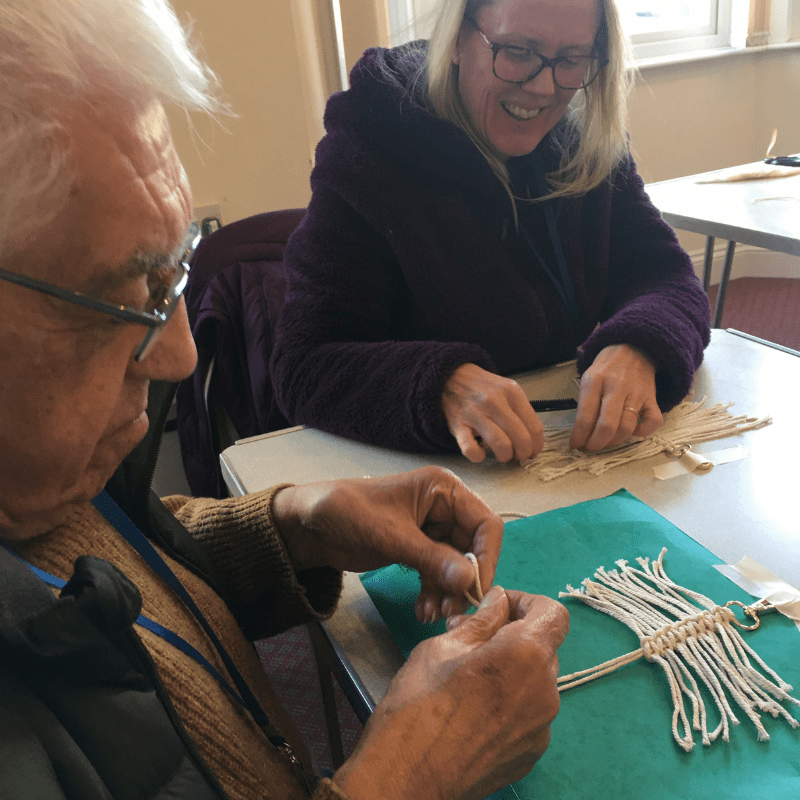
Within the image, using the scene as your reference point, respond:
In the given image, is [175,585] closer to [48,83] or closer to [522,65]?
[48,83]

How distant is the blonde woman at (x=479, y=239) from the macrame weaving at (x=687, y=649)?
36 cm

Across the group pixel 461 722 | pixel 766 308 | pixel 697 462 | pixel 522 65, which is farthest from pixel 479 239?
pixel 766 308

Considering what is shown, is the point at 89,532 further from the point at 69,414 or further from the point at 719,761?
the point at 719,761

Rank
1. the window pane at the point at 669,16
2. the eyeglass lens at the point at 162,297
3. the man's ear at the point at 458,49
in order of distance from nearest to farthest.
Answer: the eyeglass lens at the point at 162,297, the man's ear at the point at 458,49, the window pane at the point at 669,16

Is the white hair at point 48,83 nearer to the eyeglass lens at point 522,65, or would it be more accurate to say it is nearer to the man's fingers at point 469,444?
the man's fingers at point 469,444

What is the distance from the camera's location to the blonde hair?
4.25 ft

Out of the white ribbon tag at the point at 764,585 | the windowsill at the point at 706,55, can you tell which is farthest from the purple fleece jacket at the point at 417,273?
the windowsill at the point at 706,55

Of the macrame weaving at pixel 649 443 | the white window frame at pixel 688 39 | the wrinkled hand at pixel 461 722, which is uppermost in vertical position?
the white window frame at pixel 688 39

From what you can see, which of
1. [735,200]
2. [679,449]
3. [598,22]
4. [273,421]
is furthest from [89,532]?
[735,200]

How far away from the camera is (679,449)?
1.04m

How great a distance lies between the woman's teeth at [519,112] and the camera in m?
1.30

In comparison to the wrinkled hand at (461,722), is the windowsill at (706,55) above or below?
above

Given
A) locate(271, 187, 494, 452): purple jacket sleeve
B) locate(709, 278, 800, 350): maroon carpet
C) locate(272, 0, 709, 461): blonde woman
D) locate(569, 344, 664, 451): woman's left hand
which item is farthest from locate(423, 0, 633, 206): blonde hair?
locate(709, 278, 800, 350): maroon carpet

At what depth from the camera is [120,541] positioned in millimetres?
701
